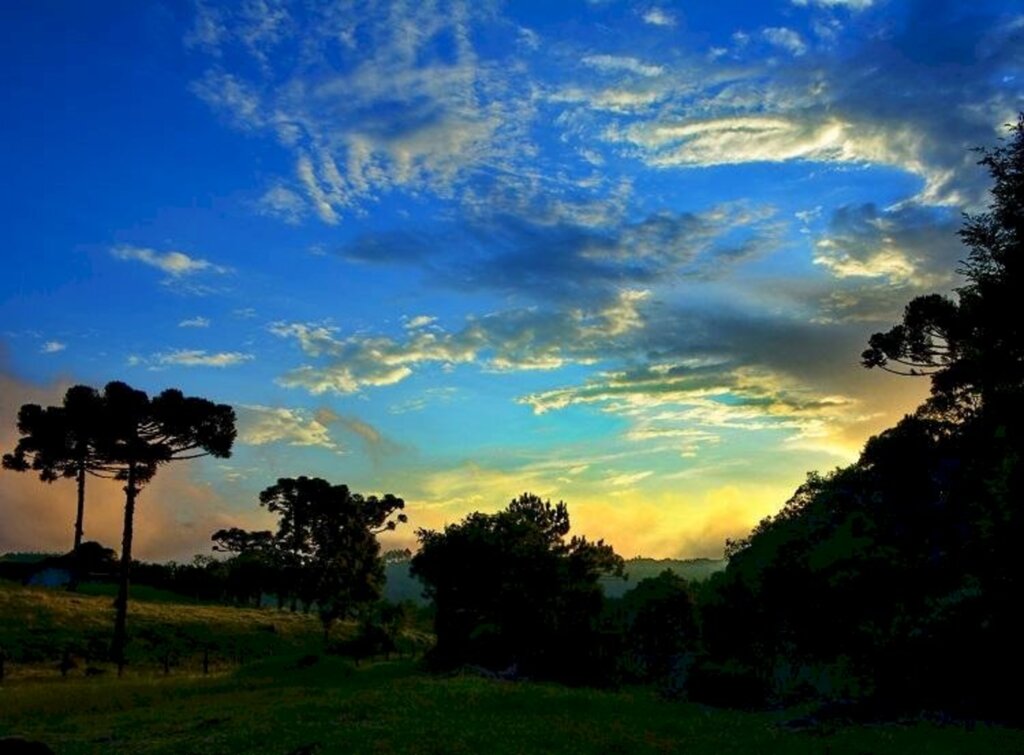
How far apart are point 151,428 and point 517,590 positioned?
30.1 m

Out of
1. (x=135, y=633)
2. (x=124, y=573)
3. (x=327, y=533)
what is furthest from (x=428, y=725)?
(x=327, y=533)

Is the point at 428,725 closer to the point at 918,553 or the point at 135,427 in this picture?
the point at 918,553

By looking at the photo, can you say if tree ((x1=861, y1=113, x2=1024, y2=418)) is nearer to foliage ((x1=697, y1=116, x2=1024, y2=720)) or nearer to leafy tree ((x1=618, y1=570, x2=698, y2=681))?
foliage ((x1=697, y1=116, x2=1024, y2=720))

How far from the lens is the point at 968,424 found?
3456 centimetres

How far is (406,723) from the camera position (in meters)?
24.7

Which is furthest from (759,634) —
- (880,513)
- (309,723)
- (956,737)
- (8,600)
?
(8,600)

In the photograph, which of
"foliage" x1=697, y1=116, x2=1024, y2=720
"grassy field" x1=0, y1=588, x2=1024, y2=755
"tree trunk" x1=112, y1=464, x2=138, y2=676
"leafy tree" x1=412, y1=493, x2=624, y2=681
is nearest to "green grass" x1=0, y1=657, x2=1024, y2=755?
"grassy field" x1=0, y1=588, x2=1024, y2=755

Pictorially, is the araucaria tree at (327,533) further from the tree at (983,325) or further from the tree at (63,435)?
the tree at (983,325)

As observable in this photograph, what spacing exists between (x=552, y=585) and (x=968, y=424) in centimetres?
2114

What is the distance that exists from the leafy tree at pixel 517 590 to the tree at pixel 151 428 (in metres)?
Answer: 19.0

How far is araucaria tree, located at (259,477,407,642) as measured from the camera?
104312 millimetres

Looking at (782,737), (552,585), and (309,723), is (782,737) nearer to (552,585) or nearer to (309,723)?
(309,723)

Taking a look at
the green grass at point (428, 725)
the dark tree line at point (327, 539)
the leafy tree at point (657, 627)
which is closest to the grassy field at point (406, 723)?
the green grass at point (428, 725)

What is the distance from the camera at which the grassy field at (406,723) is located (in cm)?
2136
